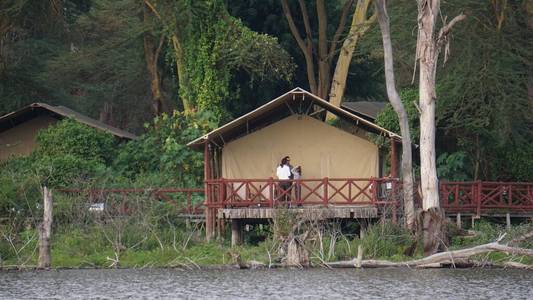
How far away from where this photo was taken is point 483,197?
39.8m

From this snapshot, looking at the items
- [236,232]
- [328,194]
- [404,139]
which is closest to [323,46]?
[328,194]

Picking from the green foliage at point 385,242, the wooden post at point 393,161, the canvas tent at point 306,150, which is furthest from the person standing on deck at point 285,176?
the green foliage at point 385,242

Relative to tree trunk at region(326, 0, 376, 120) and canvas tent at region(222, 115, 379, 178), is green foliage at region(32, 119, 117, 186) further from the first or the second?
tree trunk at region(326, 0, 376, 120)

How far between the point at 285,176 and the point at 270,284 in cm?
804

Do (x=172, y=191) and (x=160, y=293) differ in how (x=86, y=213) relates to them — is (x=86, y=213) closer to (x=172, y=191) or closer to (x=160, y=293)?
(x=172, y=191)

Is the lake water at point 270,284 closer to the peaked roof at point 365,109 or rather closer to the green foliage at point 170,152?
the green foliage at point 170,152

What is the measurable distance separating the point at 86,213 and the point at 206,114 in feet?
34.0

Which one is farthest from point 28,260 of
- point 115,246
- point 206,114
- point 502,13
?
point 502,13

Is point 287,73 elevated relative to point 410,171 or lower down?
elevated

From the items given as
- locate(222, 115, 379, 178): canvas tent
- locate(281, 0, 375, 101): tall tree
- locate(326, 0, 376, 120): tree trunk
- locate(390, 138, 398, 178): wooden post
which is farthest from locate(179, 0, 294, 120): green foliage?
locate(390, 138, 398, 178): wooden post

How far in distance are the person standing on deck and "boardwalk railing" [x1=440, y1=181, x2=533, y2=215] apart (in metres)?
5.23

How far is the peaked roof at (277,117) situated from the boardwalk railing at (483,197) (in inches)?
132

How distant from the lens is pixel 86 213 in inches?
1409

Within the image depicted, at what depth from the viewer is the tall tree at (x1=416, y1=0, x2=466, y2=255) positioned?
112ft
